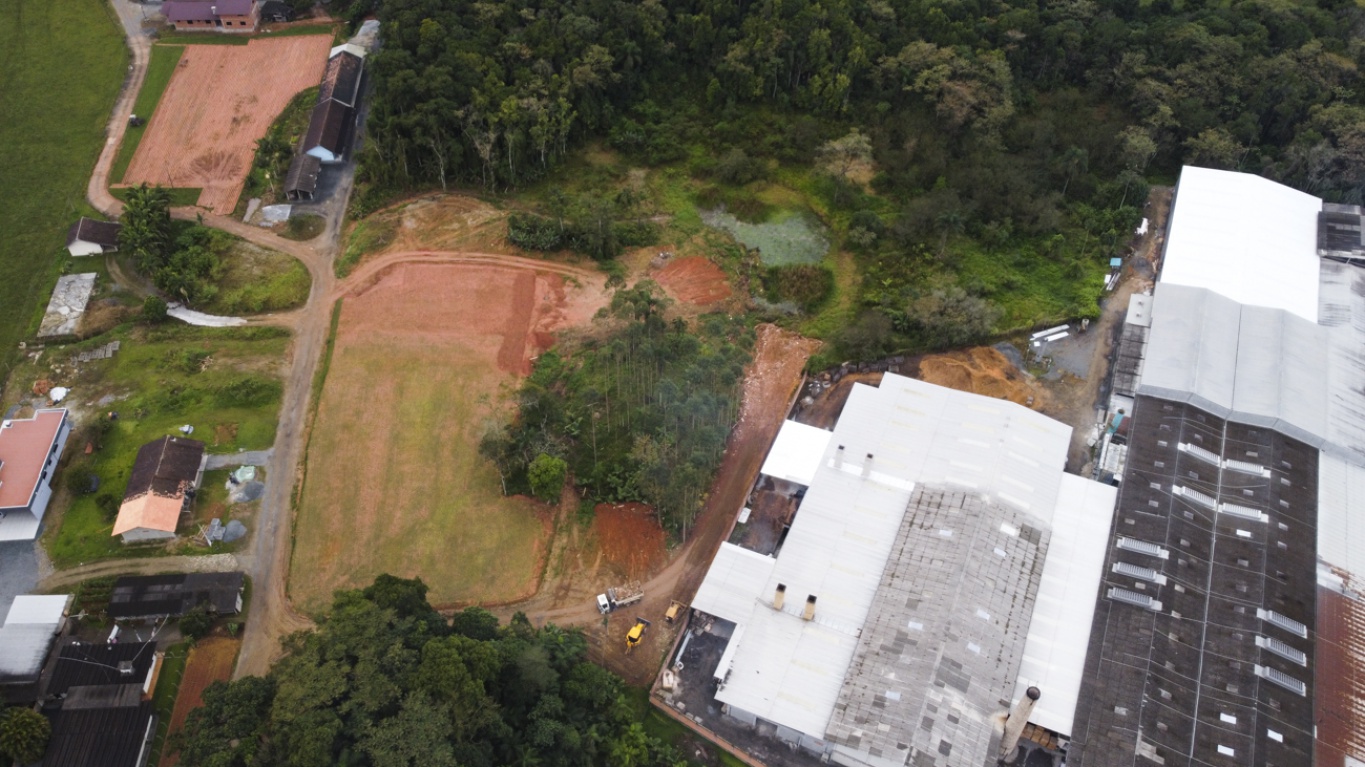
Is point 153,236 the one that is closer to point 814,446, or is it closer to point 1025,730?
point 814,446

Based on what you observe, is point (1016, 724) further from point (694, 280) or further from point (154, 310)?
point (154, 310)

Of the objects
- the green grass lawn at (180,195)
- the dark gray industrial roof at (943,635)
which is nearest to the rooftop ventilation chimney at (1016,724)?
the dark gray industrial roof at (943,635)

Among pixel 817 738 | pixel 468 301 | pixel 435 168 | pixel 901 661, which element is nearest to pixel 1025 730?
pixel 901 661

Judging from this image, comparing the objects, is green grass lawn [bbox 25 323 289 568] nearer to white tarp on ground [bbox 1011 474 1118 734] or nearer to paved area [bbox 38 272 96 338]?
paved area [bbox 38 272 96 338]

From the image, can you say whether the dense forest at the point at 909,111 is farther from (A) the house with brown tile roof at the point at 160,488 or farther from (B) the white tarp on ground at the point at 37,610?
(B) the white tarp on ground at the point at 37,610

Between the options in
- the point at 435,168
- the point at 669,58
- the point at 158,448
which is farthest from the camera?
the point at 669,58

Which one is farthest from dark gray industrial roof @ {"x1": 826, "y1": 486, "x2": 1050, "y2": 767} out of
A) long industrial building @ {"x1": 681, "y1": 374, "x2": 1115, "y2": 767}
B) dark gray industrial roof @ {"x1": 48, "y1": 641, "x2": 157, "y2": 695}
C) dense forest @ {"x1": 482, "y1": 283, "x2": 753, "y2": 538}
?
dark gray industrial roof @ {"x1": 48, "y1": 641, "x2": 157, "y2": 695}
